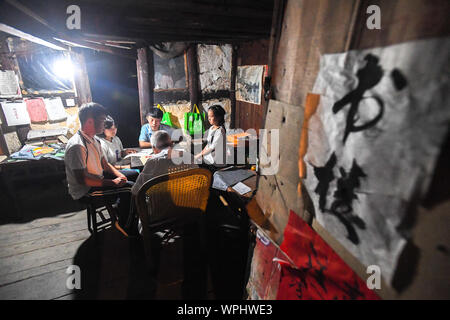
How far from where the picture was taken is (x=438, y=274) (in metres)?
0.63

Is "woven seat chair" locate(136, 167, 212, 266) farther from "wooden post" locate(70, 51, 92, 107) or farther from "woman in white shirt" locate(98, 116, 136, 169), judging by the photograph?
"wooden post" locate(70, 51, 92, 107)

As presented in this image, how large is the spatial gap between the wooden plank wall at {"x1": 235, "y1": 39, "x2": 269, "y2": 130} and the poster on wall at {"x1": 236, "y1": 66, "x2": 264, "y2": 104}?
143mm

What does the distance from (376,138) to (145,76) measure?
625 centimetres

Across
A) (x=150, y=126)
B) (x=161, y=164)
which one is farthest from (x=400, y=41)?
(x=150, y=126)

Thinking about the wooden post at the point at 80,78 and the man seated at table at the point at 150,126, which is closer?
the man seated at table at the point at 150,126

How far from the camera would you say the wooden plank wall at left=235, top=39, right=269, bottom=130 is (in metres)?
5.43

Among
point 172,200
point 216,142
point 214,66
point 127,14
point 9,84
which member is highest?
point 127,14

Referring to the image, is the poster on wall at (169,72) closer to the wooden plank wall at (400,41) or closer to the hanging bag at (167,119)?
the hanging bag at (167,119)

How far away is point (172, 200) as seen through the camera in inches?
102

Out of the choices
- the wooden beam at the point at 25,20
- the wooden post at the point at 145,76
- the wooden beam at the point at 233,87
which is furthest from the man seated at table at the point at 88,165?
the wooden beam at the point at 233,87

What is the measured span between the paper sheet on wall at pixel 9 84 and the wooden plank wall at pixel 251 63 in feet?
18.5

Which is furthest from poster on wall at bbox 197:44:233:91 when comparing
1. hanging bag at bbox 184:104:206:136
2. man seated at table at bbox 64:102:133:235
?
man seated at table at bbox 64:102:133:235

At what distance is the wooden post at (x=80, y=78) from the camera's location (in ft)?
17.3

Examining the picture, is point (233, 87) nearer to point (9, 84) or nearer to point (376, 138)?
point (9, 84)
